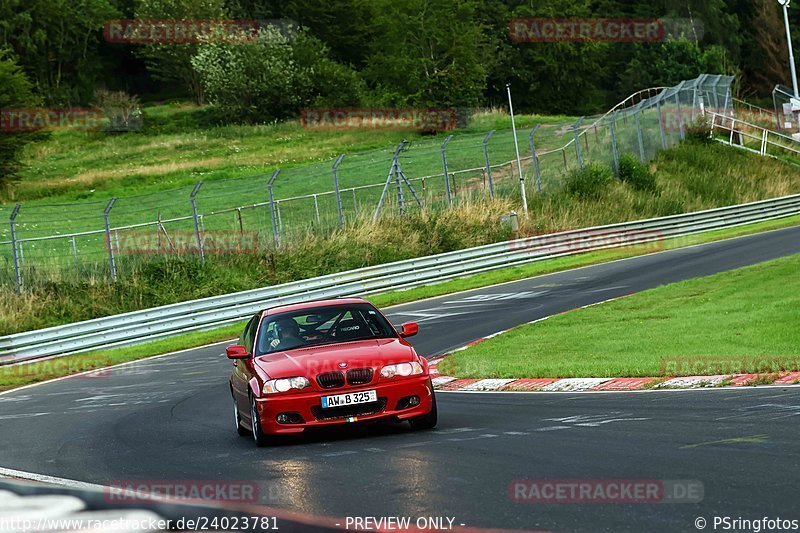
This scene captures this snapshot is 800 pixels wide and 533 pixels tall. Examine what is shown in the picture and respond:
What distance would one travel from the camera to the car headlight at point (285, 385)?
10.4 metres

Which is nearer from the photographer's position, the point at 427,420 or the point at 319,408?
the point at 319,408

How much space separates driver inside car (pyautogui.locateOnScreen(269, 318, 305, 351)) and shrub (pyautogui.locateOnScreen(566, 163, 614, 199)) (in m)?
29.7

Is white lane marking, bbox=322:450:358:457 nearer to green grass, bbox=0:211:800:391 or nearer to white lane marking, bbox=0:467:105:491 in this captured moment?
white lane marking, bbox=0:467:105:491

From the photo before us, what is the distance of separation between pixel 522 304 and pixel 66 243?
2198 cm

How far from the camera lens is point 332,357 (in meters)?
10.5

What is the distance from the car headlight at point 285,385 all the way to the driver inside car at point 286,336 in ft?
2.70

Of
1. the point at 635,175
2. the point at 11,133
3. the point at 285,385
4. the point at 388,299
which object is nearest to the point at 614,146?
the point at 635,175

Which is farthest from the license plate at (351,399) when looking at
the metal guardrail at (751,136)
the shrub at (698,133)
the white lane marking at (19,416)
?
the metal guardrail at (751,136)

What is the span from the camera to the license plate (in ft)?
33.6

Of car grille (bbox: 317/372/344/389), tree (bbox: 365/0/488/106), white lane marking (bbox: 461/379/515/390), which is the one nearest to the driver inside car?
car grille (bbox: 317/372/344/389)

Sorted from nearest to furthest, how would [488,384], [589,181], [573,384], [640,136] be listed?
[573,384], [488,384], [589,181], [640,136]

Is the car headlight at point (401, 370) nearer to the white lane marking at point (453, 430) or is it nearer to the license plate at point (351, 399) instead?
the license plate at point (351, 399)

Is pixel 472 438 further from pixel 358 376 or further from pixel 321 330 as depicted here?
pixel 321 330

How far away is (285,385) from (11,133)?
53.9m
